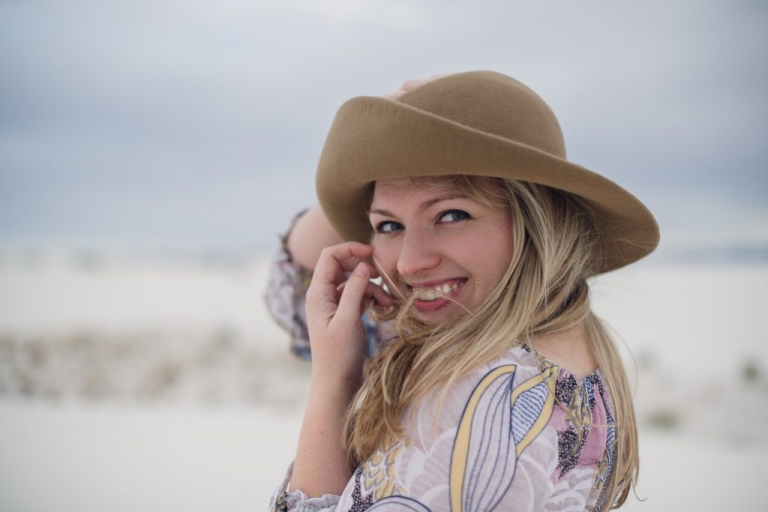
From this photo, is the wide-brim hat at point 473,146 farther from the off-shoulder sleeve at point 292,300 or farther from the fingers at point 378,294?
the off-shoulder sleeve at point 292,300

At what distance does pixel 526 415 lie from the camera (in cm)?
131

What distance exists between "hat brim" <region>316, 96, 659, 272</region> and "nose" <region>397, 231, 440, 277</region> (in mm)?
217

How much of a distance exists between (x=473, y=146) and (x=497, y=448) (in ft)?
2.45

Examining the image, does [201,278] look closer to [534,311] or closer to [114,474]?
[114,474]

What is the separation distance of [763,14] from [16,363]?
23.0 m

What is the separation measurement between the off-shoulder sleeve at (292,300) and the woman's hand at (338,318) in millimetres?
648

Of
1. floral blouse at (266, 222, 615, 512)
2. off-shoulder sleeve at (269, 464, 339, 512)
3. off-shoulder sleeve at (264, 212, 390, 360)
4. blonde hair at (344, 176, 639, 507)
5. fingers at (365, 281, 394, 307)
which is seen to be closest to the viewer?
floral blouse at (266, 222, 615, 512)

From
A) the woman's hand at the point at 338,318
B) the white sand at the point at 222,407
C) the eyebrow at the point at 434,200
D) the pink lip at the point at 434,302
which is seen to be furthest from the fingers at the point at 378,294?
the white sand at the point at 222,407

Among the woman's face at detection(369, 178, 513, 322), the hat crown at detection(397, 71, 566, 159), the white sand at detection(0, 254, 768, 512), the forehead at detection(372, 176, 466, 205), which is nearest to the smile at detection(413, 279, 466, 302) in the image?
the woman's face at detection(369, 178, 513, 322)

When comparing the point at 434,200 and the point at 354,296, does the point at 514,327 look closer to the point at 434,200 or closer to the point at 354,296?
the point at 434,200

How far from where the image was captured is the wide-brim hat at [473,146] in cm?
148

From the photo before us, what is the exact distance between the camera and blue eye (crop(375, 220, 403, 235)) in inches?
75.0

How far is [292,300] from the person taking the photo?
2.74 metres

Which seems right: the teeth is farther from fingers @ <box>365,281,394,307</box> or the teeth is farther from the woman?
fingers @ <box>365,281,394,307</box>
